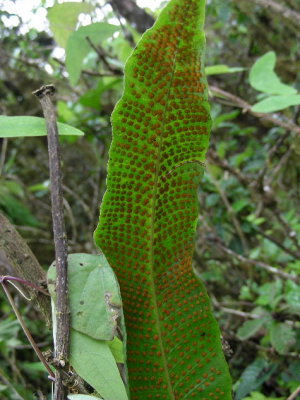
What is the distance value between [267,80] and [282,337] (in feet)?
2.56

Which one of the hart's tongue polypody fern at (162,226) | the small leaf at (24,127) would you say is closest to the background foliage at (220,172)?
the hart's tongue polypody fern at (162,226)

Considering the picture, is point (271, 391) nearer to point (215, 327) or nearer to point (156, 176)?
point (215, 327)

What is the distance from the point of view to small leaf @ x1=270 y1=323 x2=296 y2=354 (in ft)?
3.95

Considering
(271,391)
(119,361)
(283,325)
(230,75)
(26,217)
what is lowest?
(271,391)

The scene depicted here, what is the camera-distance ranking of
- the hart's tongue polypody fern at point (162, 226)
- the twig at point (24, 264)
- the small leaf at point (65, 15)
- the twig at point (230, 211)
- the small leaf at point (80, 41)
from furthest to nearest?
the twig at point (230, 211), the small leaf at point (65, 15), the small leaf at point (80, 41), the twig at point (24, 264), the hart's tongue polypody fern at point (162, 226)

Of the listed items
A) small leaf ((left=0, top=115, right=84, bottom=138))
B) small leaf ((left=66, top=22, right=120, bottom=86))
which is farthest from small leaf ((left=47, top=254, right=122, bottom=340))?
small leaf ((left=66, top=22, right=120, bottom=86))

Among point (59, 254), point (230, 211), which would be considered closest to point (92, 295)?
point (59, 254)

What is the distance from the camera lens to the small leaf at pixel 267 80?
1297 millimetres

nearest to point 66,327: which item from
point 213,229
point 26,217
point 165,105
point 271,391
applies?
point 165,105

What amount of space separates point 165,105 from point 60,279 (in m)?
0.28

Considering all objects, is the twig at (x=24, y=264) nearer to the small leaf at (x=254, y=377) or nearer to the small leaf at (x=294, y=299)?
the small leaf at (x=254, y=377)

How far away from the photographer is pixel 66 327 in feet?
1.92

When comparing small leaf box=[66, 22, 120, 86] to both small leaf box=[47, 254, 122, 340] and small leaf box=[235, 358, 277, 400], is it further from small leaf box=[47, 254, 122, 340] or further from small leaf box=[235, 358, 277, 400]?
small leaf box=[235, 358, 277, 400]

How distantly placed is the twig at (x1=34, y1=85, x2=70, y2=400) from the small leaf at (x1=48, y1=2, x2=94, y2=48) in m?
0.50
